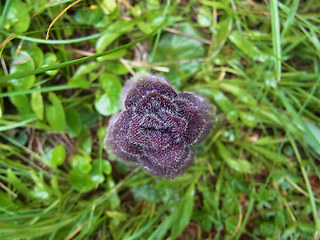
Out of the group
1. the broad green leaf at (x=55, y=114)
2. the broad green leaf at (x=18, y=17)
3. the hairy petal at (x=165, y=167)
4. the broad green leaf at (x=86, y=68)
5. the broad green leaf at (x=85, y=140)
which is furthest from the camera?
the broad green leaf at (x=85, y=140)

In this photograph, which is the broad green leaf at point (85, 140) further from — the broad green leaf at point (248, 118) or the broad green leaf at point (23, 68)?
the broad green leaf at point (248, 118)

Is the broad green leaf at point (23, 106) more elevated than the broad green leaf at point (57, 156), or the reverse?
the broad green leaf at point (23, 106)

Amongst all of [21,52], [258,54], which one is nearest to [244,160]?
[258,54]

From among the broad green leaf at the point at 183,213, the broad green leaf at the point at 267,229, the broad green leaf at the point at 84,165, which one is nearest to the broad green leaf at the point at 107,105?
the broad green leaf at the point at 84,165

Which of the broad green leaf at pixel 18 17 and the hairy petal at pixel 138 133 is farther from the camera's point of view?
the broad green leaf at pixel 18 17

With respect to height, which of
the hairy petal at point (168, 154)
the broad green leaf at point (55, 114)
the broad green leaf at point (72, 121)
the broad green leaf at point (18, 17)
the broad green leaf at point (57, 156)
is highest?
the broad green leaf at point (18, 17)

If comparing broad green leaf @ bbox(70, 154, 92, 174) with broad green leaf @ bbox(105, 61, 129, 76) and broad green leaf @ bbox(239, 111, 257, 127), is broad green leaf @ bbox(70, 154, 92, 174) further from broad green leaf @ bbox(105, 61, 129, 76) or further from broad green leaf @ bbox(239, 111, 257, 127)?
broad green leaf @ bbox(239, 111, 257, 127)

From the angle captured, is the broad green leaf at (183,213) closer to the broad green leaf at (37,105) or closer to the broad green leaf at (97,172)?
the broad green leaf at (97,172)

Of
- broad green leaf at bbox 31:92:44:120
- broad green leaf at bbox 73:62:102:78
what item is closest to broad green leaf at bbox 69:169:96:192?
broad green leaf at bbox 31:92:44:120

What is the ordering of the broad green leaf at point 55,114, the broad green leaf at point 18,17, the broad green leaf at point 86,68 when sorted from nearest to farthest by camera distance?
1. the broad green leaf at point 18,17
2. the broad green leaf at point 55,114
3. the broad green leaf at point 86,68
